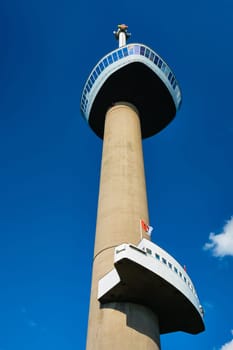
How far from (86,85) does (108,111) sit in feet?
15.8

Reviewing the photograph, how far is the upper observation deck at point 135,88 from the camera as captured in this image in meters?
28.5

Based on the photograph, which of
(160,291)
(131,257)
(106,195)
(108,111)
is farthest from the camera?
(108,111)

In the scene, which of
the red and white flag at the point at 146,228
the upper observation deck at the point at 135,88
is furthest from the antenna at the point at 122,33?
the red and white flag at the point at 146,228

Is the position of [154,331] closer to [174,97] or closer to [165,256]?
[165,256]

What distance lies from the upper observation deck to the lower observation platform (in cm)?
1602

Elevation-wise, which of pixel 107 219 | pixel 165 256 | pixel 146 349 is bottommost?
pixel 146 349

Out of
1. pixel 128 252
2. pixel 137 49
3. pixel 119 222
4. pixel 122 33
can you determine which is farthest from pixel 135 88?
pixel 128 252

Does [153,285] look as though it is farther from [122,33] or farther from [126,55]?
[122,33]

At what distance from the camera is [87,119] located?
3058 centimetres

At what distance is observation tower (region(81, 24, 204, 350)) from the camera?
45.2 feet

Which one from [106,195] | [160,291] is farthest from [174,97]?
[160,291]

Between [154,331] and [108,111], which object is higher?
[108,111]

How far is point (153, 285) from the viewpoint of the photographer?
1425 centimetres

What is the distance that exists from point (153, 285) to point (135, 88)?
706 inches
